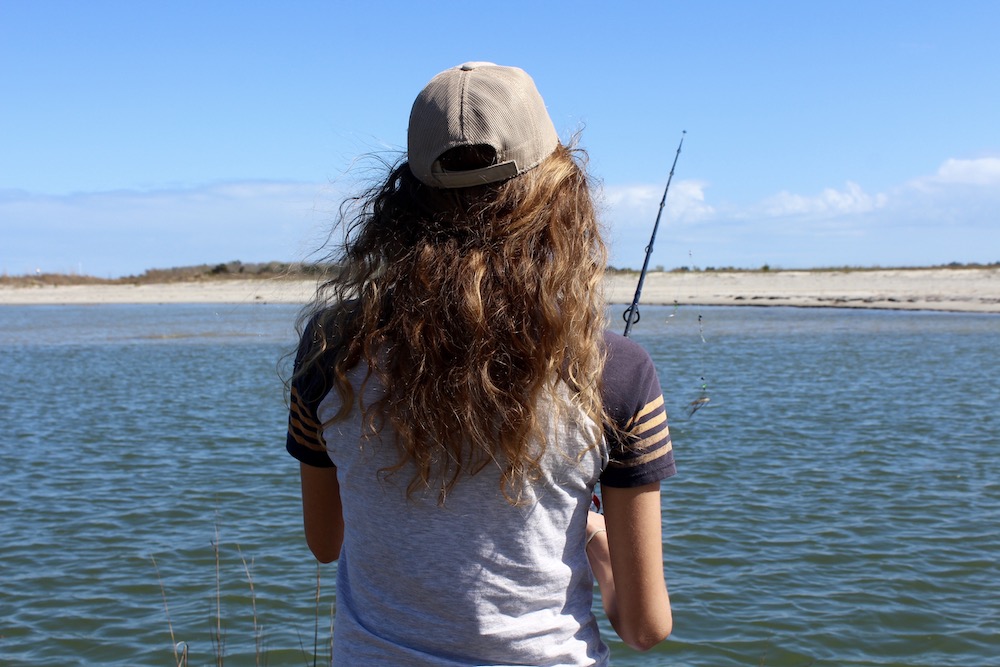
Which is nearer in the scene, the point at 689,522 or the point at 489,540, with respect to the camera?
the point at 489,540

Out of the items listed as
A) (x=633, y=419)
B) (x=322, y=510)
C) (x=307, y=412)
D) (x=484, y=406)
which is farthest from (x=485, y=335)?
(x=322, y=510)

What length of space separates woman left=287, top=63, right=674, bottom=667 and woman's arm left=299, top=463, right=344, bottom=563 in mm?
169

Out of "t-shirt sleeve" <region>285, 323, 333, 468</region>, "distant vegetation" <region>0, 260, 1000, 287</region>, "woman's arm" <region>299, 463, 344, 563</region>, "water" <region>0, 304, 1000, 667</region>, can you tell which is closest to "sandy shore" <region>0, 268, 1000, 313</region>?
"distant vegetation" <region>0, 260, 1000, 287</region>

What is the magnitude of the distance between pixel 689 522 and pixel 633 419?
5.90m

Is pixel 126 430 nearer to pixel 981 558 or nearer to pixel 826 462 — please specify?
pixel 826 462

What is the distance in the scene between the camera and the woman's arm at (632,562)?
1407mm

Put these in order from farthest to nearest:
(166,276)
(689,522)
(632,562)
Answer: (166,276) < (689,522) < (632,562)

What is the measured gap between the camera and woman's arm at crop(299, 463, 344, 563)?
1618 mm

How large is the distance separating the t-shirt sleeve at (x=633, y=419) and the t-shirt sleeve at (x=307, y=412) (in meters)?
0.43

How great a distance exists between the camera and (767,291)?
3675cm

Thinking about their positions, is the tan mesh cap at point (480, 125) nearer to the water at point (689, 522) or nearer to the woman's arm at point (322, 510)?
the woman's arm at point (322, 510)

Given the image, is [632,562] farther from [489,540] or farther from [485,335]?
[485,335]

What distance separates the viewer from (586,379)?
1306mm

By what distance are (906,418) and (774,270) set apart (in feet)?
108
